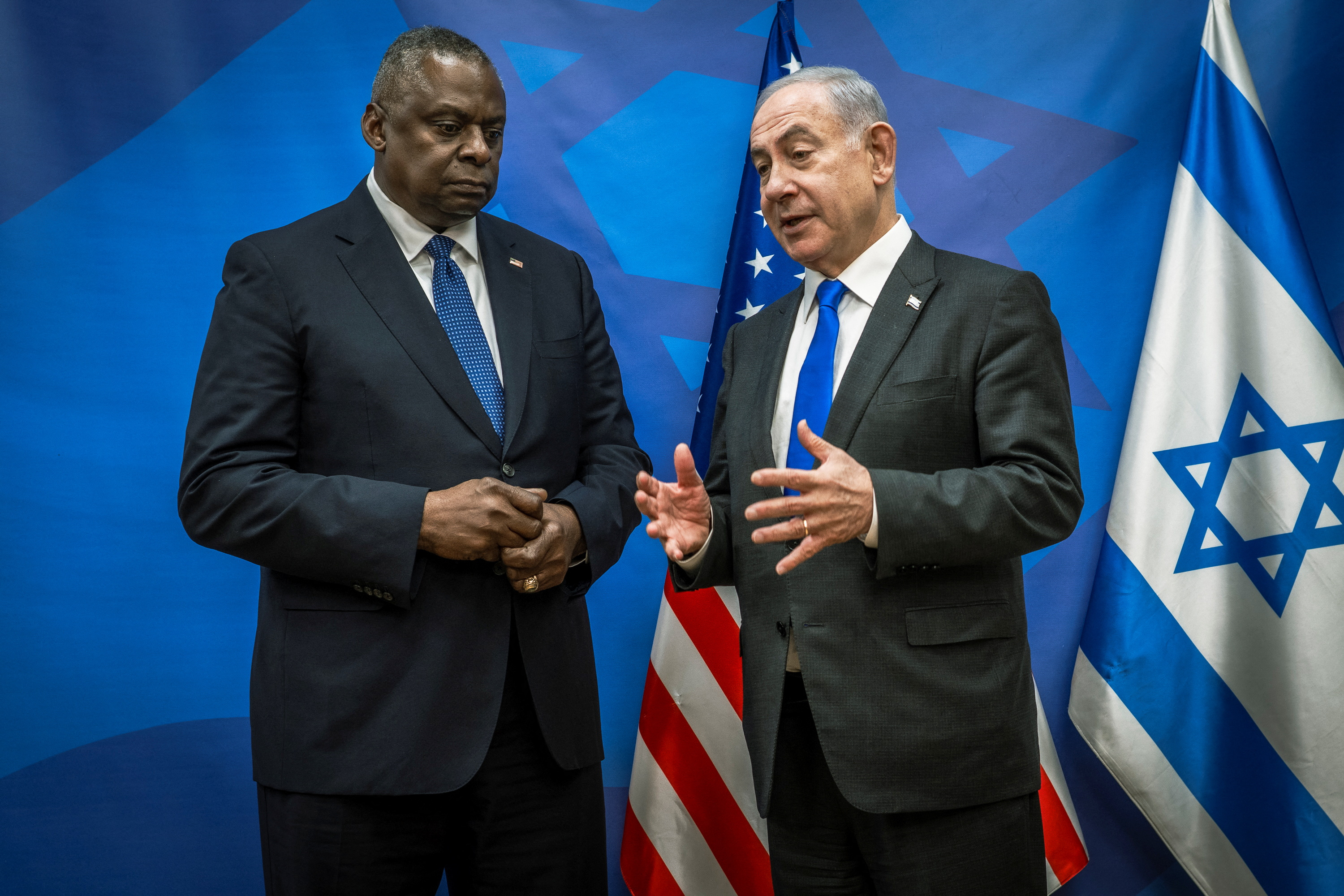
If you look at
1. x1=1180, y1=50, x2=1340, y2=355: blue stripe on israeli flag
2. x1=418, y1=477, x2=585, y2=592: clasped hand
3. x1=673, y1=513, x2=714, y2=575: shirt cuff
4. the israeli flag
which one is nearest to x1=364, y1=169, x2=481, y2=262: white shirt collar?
x1=418, y1=477, x2=585, y2=592: clasped hand

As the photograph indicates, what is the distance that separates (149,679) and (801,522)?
2170 mm

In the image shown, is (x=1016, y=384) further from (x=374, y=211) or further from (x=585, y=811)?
(x=374, y=211)

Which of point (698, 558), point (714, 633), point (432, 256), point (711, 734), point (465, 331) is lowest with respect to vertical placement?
point (711, 734)

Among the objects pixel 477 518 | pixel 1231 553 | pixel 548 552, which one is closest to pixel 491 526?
pixel 477 518

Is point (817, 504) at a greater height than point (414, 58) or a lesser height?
lesser

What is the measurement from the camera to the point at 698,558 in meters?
1.85

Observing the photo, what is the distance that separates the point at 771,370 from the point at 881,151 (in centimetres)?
49

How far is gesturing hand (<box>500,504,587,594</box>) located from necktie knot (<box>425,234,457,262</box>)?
55 centimetres

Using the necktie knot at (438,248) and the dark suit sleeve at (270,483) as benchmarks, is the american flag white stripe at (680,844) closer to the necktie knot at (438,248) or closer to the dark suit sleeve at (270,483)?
the dark suit sleeve at (270,483)

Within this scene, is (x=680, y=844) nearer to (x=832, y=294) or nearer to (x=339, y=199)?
(x=832, y=294)

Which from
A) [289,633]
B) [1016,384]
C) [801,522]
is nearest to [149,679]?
[289,633]

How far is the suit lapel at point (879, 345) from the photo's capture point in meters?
1.69

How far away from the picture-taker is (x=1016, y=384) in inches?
65.3

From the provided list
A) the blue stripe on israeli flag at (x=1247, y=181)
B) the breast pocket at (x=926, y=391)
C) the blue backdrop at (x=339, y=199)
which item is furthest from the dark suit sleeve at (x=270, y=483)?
the blue stripe on israeli flag at (x=1247, y=181)
